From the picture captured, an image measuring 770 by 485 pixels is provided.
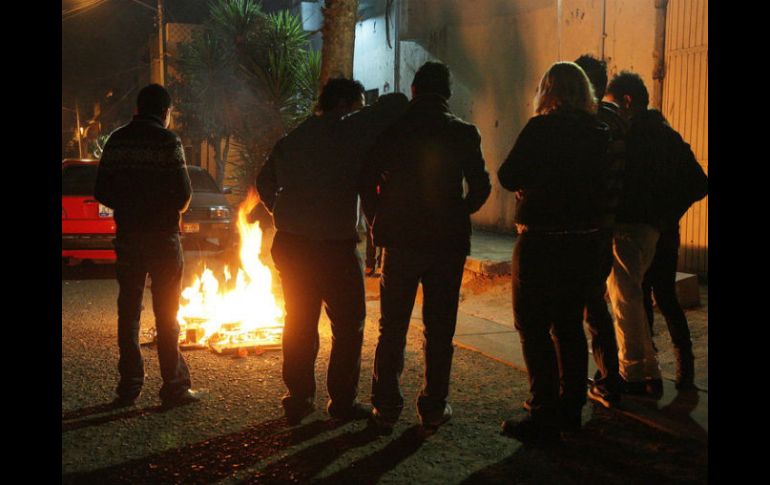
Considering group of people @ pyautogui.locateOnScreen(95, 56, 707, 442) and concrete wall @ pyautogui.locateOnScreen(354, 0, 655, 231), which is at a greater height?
concrete wall @ pyautogui.locateOnScreen(354, 0, 655, 231)

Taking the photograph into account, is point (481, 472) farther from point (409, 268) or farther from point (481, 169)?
point (481, 169)

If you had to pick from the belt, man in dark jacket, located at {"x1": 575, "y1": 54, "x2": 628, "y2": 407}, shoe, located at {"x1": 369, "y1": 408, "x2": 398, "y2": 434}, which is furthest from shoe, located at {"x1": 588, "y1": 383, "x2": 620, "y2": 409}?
shoe, located at {"x1": 369, "y1": 408, "x2": 398, "y2": 434}

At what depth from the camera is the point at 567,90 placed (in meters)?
4.48

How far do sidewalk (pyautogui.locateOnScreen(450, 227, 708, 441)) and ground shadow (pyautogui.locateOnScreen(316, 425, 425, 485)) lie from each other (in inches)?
55.8

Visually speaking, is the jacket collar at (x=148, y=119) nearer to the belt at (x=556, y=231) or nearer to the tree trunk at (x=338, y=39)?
the belt at (x=556, y=231)

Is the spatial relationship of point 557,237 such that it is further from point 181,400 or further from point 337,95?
point 181,400

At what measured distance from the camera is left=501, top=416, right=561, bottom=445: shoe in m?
4.49

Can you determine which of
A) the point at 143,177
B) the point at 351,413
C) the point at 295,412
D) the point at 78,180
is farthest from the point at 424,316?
the point at 78,180

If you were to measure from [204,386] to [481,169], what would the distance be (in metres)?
2.61

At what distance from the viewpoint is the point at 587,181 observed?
446 centimetres

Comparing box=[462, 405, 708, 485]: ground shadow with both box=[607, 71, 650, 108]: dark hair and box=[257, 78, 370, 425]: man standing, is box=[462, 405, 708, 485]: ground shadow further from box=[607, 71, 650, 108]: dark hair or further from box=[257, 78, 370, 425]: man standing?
box=[607, 71, 650, 108]: dark hair

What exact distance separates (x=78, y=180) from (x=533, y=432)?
9.08m
